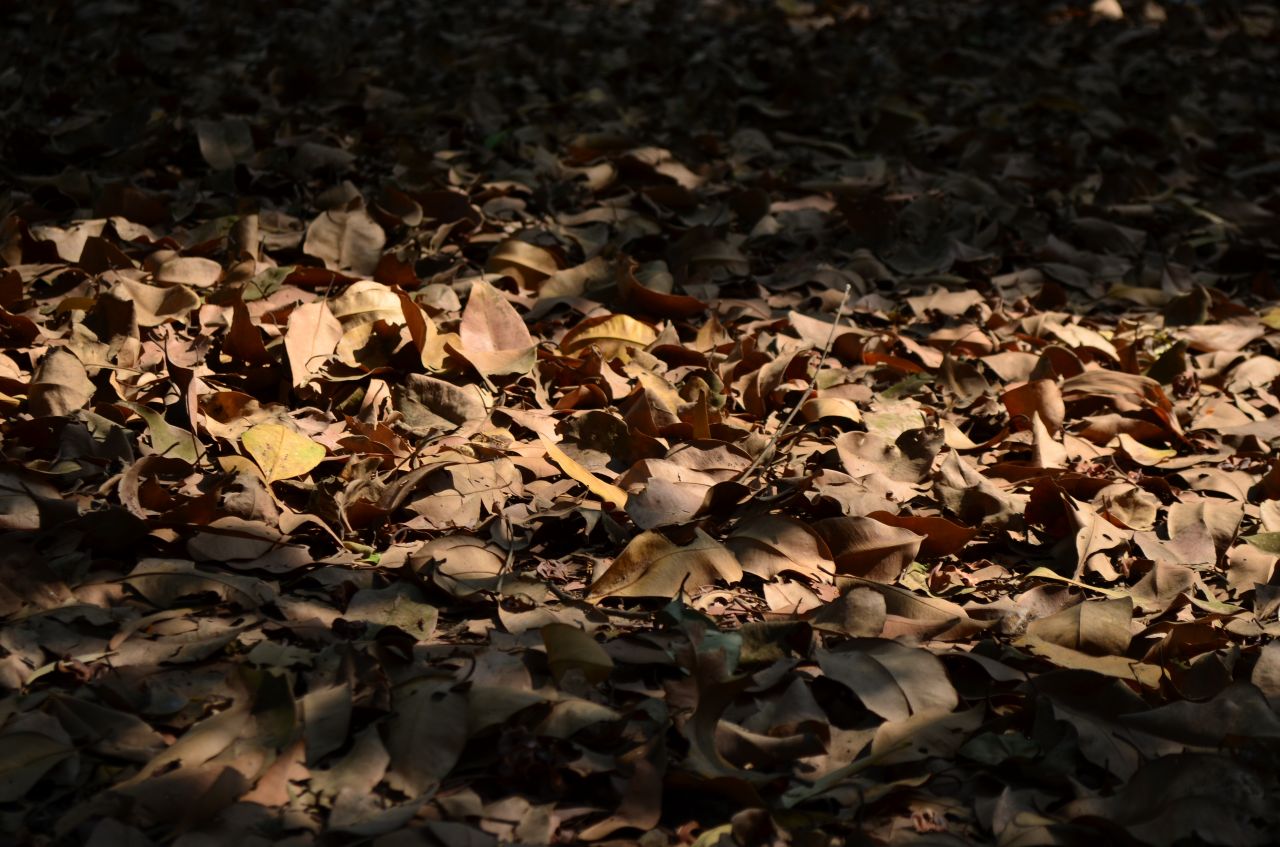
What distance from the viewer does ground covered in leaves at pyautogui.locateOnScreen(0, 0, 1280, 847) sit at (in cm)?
140

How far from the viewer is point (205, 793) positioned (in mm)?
1309

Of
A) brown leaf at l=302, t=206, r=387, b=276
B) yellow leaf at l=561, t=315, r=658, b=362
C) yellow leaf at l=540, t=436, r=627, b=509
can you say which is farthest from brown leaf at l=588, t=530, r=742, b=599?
brown leaf at l=302, t=206, r=387, b=276

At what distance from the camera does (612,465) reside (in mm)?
1990

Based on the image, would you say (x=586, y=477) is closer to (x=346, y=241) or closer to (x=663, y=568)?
(x=663, y=568)

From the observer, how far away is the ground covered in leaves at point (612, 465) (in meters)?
1.40

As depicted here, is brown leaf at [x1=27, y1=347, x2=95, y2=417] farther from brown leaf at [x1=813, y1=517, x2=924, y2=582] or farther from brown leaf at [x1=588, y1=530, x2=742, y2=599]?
brown leaf at [x1=813, y1=517, x2=924, y2=582]

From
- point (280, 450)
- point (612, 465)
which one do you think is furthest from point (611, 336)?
point (280, 450)

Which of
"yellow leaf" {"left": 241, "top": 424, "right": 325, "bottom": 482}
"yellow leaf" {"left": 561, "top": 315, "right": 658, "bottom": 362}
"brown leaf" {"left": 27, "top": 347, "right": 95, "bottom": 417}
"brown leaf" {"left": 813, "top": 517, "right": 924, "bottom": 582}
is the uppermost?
"brown leaf" {"left": 27, "top": 347, "right": 95, "bottom": 417}

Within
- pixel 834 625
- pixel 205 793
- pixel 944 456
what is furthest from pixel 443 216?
pixel 205 793

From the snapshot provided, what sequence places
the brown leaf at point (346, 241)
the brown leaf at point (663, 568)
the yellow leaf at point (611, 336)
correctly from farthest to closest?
1. the brown leaf at point (346, 241)
2. the yellow leaf at point (611, 336)
3. the brown leaf at point (663, 568)

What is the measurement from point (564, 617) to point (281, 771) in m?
0.41

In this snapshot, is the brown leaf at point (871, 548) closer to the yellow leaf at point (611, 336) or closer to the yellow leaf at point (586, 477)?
the yellow leaf at point (586, 477)

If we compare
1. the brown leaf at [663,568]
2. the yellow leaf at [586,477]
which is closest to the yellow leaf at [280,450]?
the yellow leaf at [586,477]

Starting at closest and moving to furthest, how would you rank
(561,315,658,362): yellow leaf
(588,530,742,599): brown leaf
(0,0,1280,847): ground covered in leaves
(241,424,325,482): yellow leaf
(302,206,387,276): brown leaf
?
(0,0,1280,847): ground covered in leaves, (588,530,742,599): brown leaf, (241,424,325,482): yellow leaf, (561,315,658,362): yellow leaf, (302,206,387,276): brown leaf
